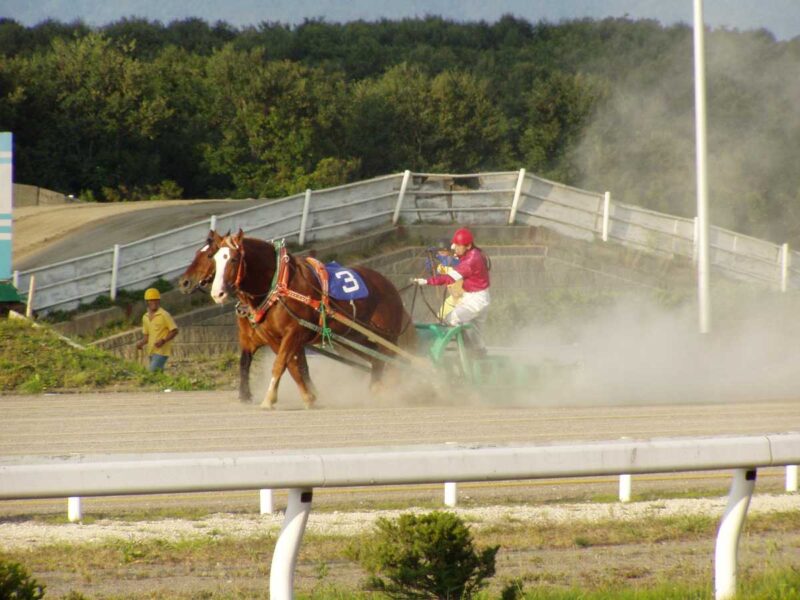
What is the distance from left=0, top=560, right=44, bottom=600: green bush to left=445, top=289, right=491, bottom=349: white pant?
41.6 ft

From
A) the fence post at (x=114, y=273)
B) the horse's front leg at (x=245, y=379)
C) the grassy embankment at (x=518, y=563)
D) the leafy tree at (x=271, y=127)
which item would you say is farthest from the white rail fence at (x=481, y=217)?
the leafy tree at (x=271, y=127)

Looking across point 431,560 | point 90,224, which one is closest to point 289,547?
point 431,560

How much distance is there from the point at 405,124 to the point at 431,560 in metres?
54.2

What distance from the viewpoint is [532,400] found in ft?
60.5

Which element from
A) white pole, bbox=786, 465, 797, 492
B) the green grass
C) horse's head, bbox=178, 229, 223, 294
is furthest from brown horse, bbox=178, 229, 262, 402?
white pole, bbox=786, 465, 797, 492

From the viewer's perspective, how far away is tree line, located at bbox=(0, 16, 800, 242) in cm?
4272

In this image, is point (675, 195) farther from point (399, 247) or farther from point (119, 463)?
point (119, 463)

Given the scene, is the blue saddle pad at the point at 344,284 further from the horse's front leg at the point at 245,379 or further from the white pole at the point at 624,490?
the white pole at the point at 624,490

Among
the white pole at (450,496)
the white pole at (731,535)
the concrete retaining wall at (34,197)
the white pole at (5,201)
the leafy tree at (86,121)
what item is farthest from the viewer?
the leafy tree at (86,121)

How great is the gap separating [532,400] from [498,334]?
26.3 feet

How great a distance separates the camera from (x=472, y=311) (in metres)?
18.0

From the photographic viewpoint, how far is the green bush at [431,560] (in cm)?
634

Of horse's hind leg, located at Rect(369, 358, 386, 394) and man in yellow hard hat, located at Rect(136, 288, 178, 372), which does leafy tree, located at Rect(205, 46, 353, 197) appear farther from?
horse's hind leg, located at Rect(369, 358, 386, 394)

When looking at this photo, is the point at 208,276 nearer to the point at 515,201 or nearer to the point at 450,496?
the point at 450,496
